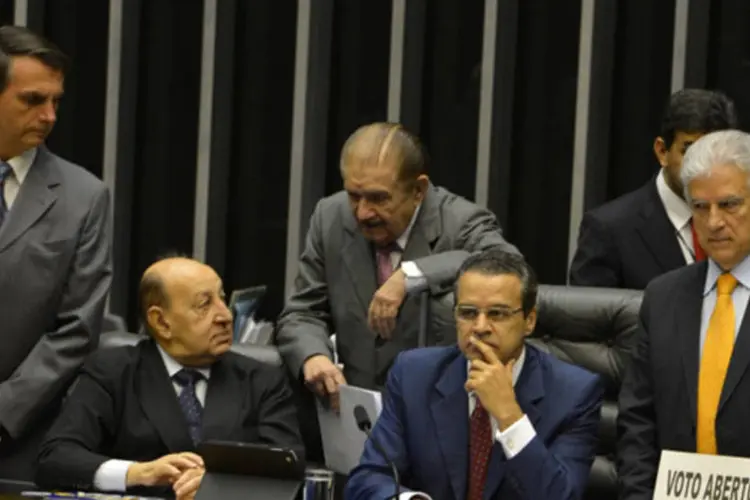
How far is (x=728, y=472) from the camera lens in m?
3.14

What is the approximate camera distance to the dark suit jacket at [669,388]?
3432 mm

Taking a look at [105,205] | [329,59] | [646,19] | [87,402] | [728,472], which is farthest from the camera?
[329,59]

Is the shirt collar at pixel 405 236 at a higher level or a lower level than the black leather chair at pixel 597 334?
higher

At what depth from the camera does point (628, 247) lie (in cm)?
459

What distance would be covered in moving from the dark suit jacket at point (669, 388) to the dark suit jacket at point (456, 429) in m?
0.09

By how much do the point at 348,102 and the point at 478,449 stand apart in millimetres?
3089

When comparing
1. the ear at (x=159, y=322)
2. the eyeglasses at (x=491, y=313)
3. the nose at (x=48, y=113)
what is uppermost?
the nose at (x=48, y=113)

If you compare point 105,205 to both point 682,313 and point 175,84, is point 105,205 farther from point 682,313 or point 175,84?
point 175,84

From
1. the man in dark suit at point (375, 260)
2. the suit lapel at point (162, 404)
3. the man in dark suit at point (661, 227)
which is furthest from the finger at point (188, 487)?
the man in dark suit at point (661, 227)

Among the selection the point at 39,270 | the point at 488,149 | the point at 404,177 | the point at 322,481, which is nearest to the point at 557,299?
the point at 404,177

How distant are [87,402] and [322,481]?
0.83 metres

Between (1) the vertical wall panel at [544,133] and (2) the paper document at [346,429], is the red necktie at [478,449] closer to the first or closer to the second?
(2) the paper document at [346,429]

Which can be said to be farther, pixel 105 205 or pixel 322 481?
pixel 105 205

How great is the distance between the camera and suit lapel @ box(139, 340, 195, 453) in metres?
3.94
